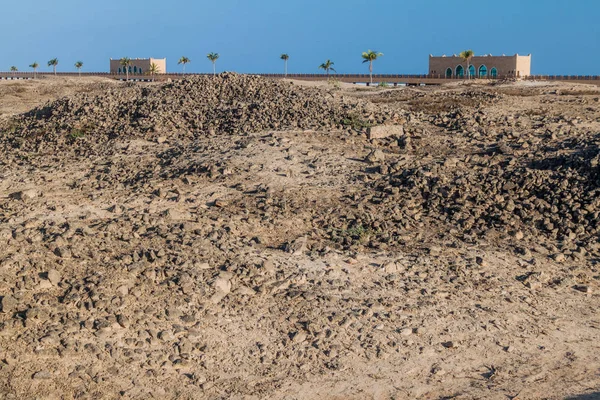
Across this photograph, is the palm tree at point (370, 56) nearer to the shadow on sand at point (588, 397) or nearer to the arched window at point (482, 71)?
the arched window at point (482, 71)

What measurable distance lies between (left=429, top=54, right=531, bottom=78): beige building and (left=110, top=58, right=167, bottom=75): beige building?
29.9 metres

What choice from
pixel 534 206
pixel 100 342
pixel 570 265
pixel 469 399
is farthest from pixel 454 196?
pixel 100 342

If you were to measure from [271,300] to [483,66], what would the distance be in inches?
2002

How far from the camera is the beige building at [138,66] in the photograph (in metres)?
71.7

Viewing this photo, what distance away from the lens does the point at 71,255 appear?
6.93 metres

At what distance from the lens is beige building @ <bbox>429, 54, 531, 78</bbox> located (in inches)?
2090

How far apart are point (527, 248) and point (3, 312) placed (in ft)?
18.0

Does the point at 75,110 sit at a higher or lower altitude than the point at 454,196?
higher

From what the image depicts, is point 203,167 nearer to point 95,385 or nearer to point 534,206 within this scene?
point 534,206

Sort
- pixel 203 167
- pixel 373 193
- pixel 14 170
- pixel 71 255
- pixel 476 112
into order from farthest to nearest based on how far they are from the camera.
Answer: pixel 476 112 < pixel 14 170 < pixel 203 167 < pixel 373 193 < pixel 71 255

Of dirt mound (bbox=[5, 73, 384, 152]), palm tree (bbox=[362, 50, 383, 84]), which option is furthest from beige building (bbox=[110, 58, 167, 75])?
dirt mound (bbox=[5, 73, 384, 152])

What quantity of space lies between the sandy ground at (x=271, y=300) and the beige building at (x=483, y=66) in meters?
46.6

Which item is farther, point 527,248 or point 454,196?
point 454,196

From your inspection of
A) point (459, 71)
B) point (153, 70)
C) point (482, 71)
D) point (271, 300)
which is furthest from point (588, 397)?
point (153, 70)
